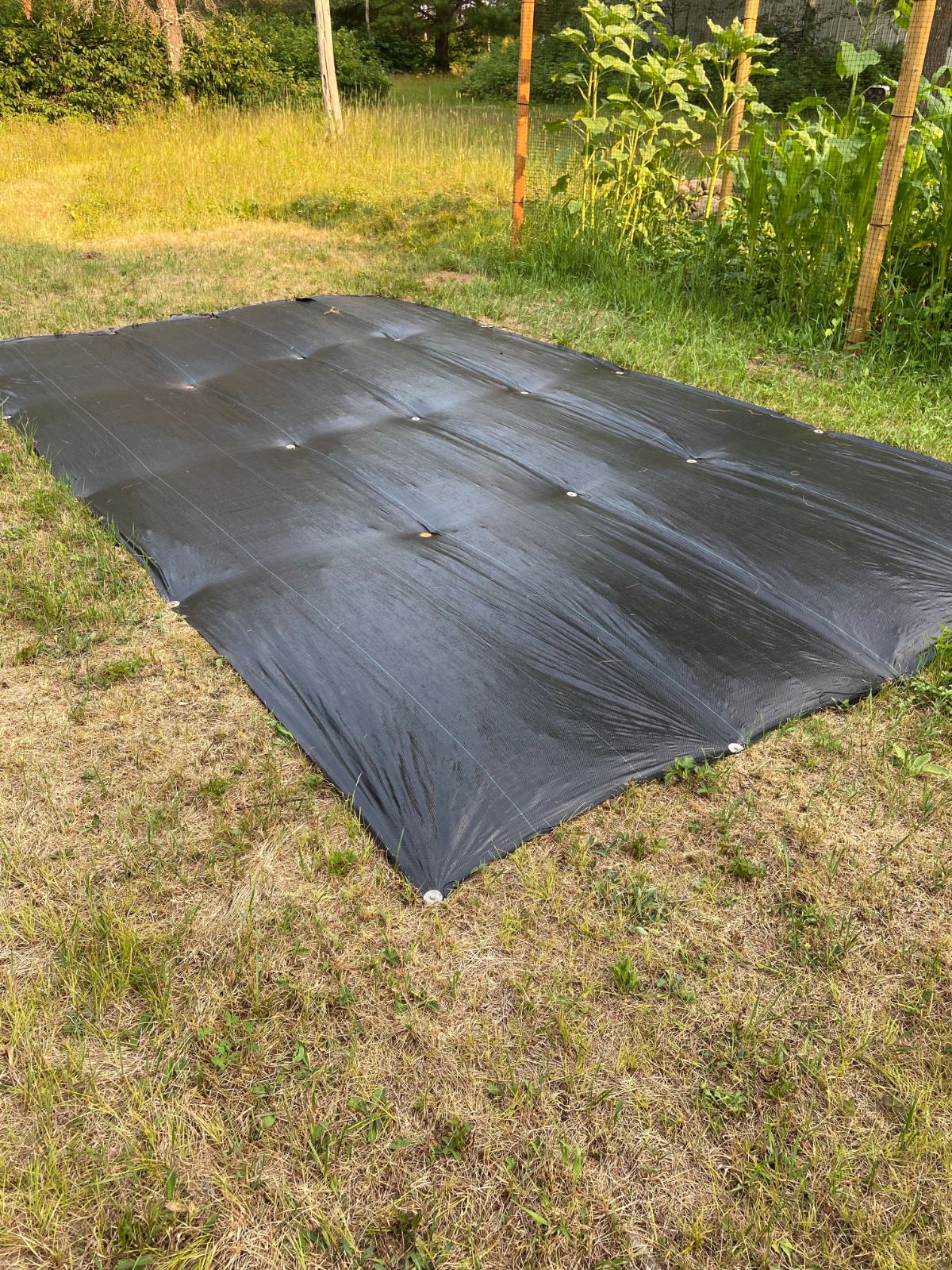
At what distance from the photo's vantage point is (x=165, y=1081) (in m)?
1.16

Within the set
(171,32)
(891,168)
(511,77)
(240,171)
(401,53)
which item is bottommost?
(240,171)

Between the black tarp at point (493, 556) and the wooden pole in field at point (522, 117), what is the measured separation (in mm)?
1970

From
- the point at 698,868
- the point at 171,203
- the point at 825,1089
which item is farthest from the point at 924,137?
the point at 171,203

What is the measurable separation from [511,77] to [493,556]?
49.8 ft

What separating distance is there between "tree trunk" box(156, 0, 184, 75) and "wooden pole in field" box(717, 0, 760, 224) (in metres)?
9.26

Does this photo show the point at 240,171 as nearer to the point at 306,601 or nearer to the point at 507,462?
the point at 507,462

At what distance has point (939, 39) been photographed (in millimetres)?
8953

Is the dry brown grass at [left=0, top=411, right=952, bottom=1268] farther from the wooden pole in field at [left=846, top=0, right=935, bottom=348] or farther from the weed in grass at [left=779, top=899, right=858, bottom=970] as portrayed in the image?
the wooden pole in field at [left=846, top=0, right=935, bottom=348]

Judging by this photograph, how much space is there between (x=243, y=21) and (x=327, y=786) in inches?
601

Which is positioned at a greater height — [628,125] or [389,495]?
[628,125]

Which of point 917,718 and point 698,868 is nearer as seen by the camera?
point 698,868

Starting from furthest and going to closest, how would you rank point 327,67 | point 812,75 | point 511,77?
point 511,77 → point 812,75 → point 327,67

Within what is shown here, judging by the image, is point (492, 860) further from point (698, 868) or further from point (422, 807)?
point (698, 868)

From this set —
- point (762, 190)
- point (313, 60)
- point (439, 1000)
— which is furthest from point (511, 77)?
point (439, 1000)
